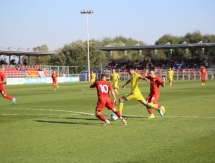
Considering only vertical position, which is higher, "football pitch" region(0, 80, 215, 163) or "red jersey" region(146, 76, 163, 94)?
"red jersey" region(146, 76, 163, 94)

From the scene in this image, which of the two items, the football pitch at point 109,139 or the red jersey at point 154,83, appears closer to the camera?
the football pitch at point 109,139

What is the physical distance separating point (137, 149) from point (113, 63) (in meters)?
77.0

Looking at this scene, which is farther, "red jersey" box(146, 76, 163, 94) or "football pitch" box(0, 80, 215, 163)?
→ "red jersey" box(146, 76, 163, 94)

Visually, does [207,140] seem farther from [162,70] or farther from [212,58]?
[212,58]

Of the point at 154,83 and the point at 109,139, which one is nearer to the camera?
the point at 109,139

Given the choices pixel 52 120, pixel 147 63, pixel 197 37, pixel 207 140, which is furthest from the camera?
pixel 197 37

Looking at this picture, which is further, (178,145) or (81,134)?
(81,134)

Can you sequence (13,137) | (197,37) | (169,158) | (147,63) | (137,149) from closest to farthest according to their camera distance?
(169,158)
(137,149)
(13,137)
(147,63)
(197,37)

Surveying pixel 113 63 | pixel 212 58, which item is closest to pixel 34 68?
pixel 113 63

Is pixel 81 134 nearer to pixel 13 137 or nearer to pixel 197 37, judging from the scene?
pixel 13 137

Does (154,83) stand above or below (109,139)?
above

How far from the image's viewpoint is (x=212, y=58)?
260 ft

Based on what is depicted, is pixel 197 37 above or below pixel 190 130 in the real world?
above

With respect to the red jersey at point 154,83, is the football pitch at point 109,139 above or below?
below
